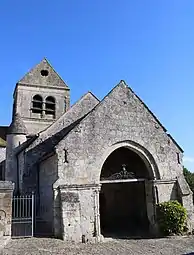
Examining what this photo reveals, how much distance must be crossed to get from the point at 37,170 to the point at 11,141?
10.8 ft

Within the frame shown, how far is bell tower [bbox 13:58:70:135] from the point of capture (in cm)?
2291

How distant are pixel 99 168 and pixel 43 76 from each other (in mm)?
15218

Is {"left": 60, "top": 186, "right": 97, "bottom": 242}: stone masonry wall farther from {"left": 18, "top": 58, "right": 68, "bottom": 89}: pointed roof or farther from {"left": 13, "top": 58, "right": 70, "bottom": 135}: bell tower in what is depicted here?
{"left": 18, "top": 58, "right": 68, "bottom": 89}: pointed roof

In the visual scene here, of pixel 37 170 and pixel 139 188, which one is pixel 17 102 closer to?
pixel 37 170

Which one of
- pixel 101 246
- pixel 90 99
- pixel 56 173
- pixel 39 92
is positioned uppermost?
pixel 39 92

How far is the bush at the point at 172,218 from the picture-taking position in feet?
41.4

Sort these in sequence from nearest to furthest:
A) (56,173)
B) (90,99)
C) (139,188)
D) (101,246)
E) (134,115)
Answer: (101,246) → (56,173) → (134,115) → (139,188) → (90,99)

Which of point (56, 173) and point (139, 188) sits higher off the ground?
point (56, 173)

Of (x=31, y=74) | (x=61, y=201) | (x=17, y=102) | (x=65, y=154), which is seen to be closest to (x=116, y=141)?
(x=65, y=154)

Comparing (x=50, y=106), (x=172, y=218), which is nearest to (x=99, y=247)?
(x=172, y=218)

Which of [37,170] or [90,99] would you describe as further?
[90,99]

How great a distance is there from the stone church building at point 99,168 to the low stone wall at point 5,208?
6.31 feet

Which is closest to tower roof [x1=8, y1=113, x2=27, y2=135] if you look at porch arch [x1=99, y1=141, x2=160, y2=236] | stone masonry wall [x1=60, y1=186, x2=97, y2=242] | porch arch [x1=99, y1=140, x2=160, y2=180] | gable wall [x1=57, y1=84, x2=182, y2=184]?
porch arch [x1=99, y1=141, x2=160, y2=236]

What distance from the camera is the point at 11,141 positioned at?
56.3 ft
